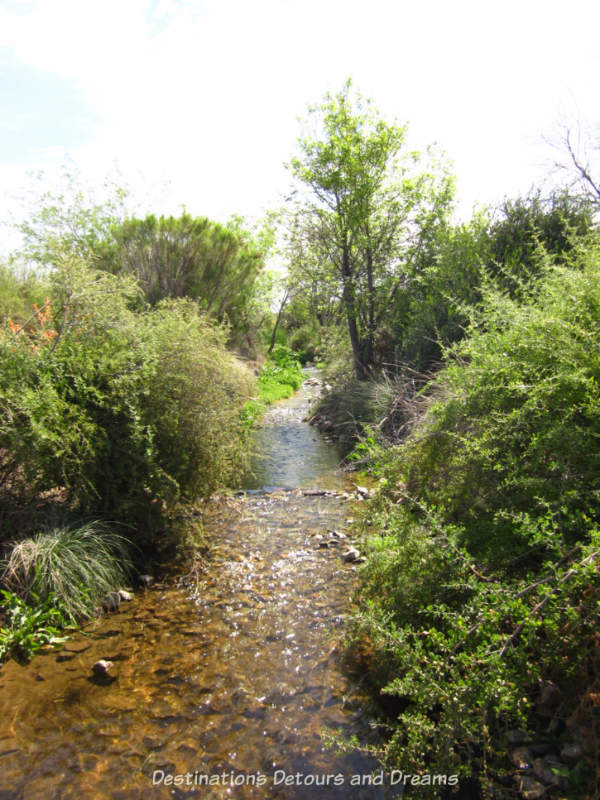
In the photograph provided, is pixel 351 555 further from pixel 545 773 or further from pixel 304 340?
pixel 304 340

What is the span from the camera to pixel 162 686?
3.55 meters

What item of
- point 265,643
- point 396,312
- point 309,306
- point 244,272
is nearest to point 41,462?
point 265,643

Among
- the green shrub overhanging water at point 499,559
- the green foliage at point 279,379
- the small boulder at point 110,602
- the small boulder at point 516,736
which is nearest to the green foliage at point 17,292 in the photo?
the green foliage at point 279,379

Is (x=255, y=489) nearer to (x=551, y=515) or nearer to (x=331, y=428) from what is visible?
(x=331, y=428)

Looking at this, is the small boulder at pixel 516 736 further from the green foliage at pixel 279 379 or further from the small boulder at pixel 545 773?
the green foliage at pixel 279 379

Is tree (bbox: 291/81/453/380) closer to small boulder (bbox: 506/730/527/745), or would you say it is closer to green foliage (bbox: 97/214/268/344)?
green foliage (bbox: 97/214/268/344)

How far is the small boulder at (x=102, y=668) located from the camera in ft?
11.9

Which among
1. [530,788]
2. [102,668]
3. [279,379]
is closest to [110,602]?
[102,668]

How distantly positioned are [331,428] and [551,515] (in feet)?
32.3

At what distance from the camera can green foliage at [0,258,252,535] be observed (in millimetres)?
4523

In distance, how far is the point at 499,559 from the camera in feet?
9.89

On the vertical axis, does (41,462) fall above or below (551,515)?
below

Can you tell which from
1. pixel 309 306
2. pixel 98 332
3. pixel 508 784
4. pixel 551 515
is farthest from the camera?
pixel 309 306

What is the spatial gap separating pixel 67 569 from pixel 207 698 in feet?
5.92
